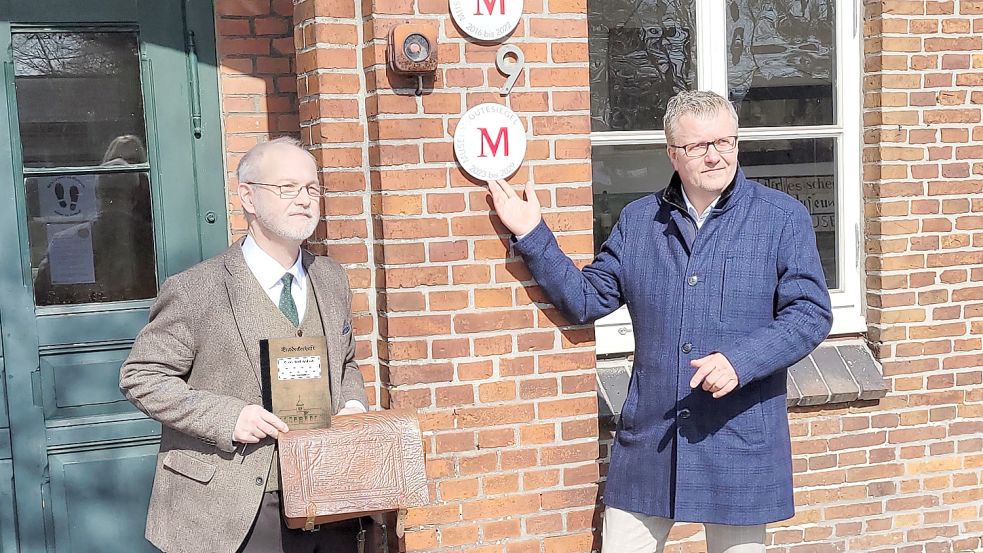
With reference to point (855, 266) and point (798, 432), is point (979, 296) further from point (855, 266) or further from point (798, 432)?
point (798, 432)

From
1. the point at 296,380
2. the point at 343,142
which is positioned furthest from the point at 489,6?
the point at 296,380

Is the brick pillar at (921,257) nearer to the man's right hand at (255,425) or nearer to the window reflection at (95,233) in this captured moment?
the man's right hand at (255,425)

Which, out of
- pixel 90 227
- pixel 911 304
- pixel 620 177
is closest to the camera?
pixel 90 227

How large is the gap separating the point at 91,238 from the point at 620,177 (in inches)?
84.8

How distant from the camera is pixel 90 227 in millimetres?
3826

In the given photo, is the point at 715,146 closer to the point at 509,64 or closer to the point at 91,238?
the point at 509,64

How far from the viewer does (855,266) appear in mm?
4355

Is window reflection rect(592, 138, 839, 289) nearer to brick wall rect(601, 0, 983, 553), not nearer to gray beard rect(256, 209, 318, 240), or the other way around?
brick wall rect(601, 0, 983, 553)

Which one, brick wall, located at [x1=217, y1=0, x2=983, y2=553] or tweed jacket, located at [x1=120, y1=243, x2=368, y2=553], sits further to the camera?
brick wall, located at [x1=217, y1=0, x2=983, y2=553]

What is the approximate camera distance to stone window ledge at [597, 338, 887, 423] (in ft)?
13.1

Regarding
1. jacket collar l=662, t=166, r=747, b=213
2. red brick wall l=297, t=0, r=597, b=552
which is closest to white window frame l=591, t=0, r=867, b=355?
red brick wall l=297, t=0, r=597, b=552

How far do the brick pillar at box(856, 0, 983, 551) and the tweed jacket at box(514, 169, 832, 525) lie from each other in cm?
139

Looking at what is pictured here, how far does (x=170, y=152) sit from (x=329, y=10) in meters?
0.98

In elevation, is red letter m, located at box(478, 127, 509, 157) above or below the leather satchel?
above
